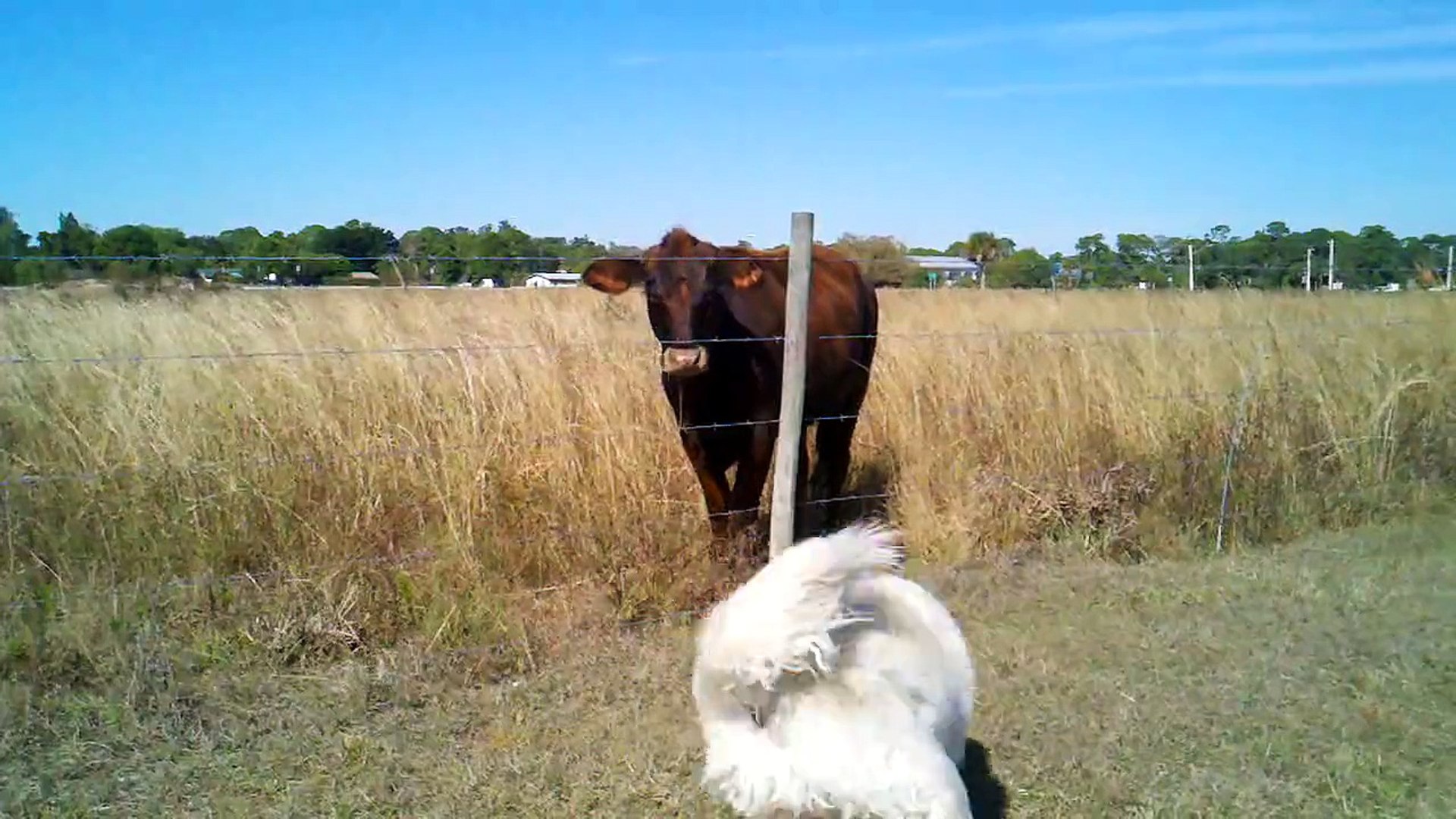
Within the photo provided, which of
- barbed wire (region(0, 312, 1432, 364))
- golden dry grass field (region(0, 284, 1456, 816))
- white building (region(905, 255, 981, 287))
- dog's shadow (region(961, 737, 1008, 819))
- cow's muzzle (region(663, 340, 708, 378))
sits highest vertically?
white building (region(905, 255, 981, 287))

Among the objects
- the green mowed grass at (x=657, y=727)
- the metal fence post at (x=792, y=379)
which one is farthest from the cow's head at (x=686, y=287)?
the green mowed grass at (x=657, y=727)

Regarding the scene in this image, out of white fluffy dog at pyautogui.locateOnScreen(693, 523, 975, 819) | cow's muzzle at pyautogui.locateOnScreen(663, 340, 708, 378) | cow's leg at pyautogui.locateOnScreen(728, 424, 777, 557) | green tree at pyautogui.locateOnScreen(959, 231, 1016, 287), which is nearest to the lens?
white fluffy dog at pyautogui.locateOnScreen(693, 523, 975, 819)

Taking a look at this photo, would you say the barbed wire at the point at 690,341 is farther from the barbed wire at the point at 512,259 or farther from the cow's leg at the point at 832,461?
the cow's leg at the point at 832,461

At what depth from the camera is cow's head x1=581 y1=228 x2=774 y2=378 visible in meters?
5.73

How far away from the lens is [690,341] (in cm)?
566

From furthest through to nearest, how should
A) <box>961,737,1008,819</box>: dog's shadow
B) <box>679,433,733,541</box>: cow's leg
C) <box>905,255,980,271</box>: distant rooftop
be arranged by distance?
1. <box>905,255,980,271</box>: distant rooftop
2. <box>679,433,733,541</box>: cow's leg
3. <box>961,737,1008,819</box>: dog's shadow

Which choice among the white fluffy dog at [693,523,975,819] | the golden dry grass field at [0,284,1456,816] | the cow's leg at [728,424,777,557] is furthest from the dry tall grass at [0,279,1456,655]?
the white fluffy dog at [693,523,975,819]

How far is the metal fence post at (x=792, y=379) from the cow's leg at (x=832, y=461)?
213 centimetres

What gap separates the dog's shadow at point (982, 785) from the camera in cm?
365

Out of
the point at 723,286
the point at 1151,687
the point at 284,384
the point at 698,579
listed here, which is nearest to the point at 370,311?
the point at 284,384

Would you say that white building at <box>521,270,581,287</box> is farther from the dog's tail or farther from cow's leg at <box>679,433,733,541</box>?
the dog's tail

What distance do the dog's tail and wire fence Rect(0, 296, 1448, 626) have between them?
294 cm

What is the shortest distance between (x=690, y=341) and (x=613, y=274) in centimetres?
74

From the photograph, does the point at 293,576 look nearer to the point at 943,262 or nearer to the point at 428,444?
the point at 428,444
